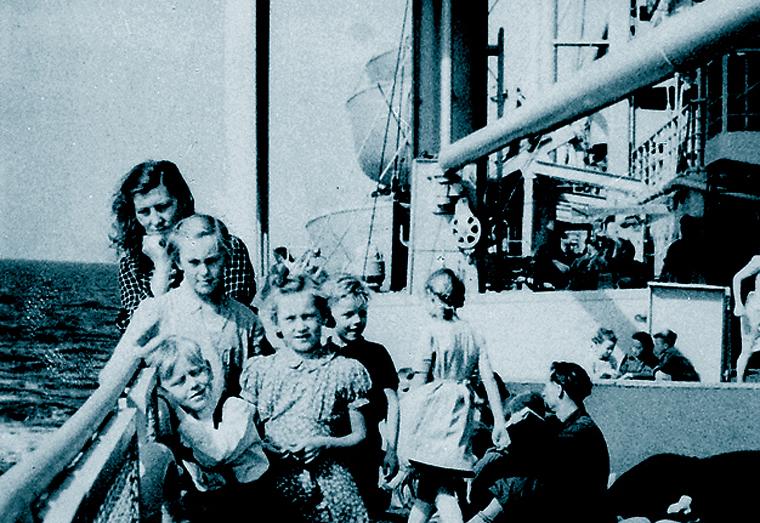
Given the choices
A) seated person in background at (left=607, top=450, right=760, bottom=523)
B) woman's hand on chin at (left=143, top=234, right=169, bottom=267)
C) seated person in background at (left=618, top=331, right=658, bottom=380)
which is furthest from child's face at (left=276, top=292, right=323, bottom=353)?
seated person in background at (left=618, top=331, right=658, bottom=380)

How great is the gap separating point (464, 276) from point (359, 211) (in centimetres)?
1994

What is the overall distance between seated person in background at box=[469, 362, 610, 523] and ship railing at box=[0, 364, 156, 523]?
2.35 meters

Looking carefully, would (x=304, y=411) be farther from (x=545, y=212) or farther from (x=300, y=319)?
(x=545, y=212)

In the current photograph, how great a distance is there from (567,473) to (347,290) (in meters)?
1.37

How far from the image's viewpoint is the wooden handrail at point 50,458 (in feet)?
4.86

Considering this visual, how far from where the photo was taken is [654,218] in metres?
26.3

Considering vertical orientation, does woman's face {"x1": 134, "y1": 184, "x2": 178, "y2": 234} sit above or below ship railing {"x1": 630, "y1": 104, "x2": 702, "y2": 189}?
below

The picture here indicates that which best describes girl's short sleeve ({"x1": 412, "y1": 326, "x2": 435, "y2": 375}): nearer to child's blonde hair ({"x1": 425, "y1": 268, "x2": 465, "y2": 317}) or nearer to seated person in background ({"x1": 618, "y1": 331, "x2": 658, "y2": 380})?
child's blonde hair ({"x1": 425, "y1": 268, "x2": 465, "y2": 317})

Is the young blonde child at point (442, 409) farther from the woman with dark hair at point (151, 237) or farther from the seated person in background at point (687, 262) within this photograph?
the seated person in background at point (687, 262)

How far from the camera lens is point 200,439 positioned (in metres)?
3.34

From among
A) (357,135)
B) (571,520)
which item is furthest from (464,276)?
(357,135)

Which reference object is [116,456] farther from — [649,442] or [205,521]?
[649,442]

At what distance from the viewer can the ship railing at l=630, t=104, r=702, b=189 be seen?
2027cm

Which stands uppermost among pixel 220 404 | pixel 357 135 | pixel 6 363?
pixel 357 135
